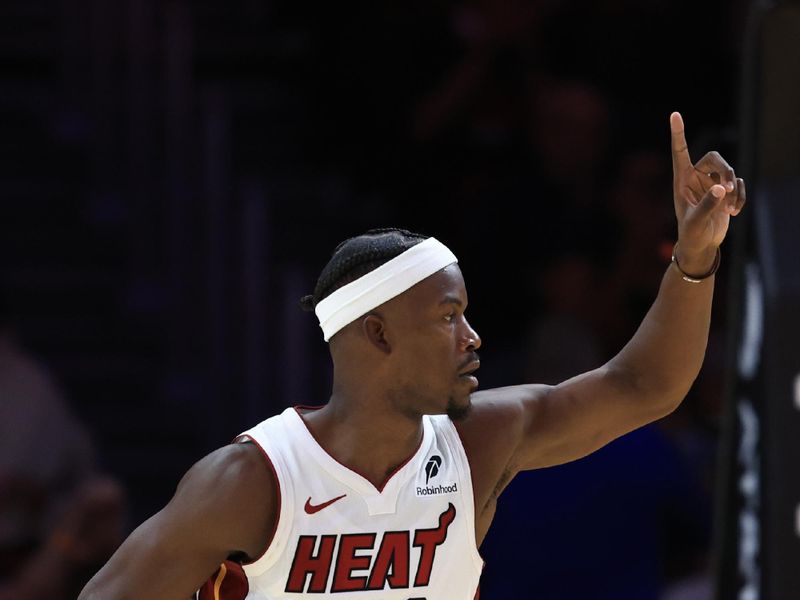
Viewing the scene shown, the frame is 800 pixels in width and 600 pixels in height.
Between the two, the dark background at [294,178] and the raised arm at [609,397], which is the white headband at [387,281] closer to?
the raised arm at [609,397]

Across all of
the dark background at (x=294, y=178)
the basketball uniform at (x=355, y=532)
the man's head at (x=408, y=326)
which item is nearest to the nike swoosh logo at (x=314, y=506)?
the basketball uniform at (x=355, y=532)

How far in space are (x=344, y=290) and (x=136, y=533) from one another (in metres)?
0.64

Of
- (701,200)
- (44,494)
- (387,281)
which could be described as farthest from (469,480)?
(44,494)

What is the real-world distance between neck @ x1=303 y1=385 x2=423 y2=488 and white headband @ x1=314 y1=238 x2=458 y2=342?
0.17m

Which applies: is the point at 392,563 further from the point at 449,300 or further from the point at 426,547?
the point at 449,300

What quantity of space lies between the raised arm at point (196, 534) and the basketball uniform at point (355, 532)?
4cm

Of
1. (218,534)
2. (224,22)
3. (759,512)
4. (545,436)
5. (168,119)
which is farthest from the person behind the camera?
(224,22)

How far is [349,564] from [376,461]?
0.23 metres

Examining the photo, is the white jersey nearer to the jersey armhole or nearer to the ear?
the jersey armhole

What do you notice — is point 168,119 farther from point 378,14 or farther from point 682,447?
point 682,447

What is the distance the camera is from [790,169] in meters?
3.92

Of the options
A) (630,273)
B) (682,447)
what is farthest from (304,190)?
(682,447)

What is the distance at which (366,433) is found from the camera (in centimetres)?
335

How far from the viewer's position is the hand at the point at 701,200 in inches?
131
